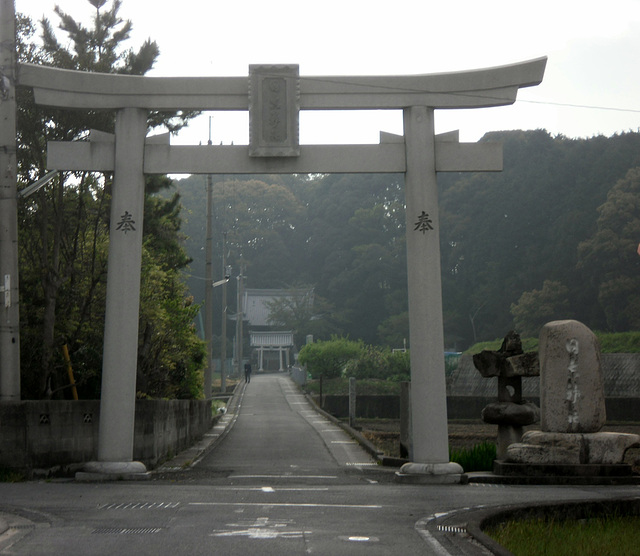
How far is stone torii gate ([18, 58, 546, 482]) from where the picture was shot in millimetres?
14406

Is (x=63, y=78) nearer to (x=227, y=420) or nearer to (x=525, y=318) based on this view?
(x=227, y=420)

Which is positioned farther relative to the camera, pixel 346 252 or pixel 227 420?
pixel 346 252

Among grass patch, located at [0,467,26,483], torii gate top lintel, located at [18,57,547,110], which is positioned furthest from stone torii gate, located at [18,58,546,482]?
grass patch, located at [0,467,26,483]

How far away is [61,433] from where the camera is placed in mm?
14586

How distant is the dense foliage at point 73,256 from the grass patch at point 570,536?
32.5 ft

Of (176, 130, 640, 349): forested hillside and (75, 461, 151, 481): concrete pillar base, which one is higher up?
(176, 130, 640, 349): forested hillside

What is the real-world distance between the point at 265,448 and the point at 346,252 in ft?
162

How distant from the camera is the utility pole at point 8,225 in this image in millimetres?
14234

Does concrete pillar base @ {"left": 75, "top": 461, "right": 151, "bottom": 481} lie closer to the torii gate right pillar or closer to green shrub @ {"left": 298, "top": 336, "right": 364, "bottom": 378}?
the torii gate right pillar

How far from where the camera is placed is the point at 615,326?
4831 cm

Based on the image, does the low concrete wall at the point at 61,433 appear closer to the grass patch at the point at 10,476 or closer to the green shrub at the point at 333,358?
the grass patch at the point at 10,476

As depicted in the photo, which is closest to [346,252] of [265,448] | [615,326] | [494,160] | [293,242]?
[293,242]

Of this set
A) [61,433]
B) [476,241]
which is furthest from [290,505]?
[476,241]

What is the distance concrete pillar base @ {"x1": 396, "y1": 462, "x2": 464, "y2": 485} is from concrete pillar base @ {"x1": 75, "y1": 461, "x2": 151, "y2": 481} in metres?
4.03
